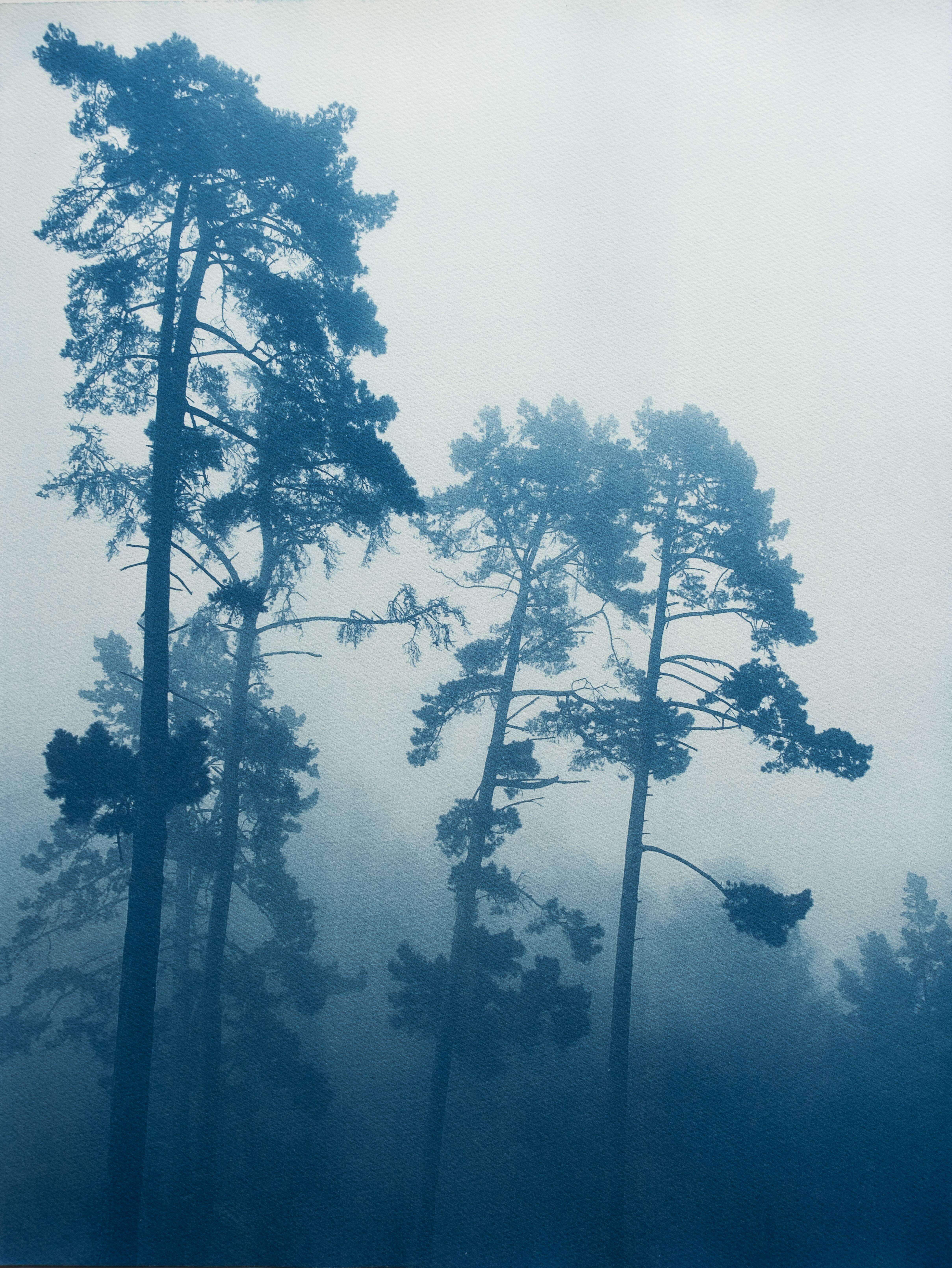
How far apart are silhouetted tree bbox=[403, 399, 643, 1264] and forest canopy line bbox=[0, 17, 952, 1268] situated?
0.02 metres

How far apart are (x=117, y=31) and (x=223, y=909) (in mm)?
5539

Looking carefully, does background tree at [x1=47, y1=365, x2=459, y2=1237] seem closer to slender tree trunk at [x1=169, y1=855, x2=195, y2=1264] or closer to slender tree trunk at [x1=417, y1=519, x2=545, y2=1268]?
slender tree trunk at [x1=169, y1=855, x2=195, y2=1264]

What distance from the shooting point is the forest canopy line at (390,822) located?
143 inches

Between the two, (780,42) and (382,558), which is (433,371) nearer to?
(382,558)

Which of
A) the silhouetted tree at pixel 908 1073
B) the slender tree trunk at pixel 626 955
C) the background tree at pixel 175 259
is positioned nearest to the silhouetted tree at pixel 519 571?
the slender tree trunk at pixel 626 955

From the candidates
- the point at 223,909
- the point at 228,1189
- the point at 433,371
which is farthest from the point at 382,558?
the point at 228,1189

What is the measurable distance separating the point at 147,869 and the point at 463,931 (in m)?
1.88

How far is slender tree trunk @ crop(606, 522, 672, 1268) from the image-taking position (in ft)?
12.6

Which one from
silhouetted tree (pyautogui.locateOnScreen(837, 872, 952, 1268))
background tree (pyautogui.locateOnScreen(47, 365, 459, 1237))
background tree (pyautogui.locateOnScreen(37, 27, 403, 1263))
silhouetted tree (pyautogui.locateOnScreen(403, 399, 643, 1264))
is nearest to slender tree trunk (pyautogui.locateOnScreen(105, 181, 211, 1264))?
background tree (pyautogui.locateOnScreen(37, 27, 403, 1263))

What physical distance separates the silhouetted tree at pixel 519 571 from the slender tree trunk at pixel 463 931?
1 centimetres

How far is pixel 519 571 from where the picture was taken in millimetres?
4555

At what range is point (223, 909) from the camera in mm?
4168

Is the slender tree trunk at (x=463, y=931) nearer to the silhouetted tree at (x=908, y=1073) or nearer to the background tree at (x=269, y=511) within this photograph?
the background tree at (x=269, y=511)

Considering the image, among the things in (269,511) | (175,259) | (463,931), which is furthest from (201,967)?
(175,259)
